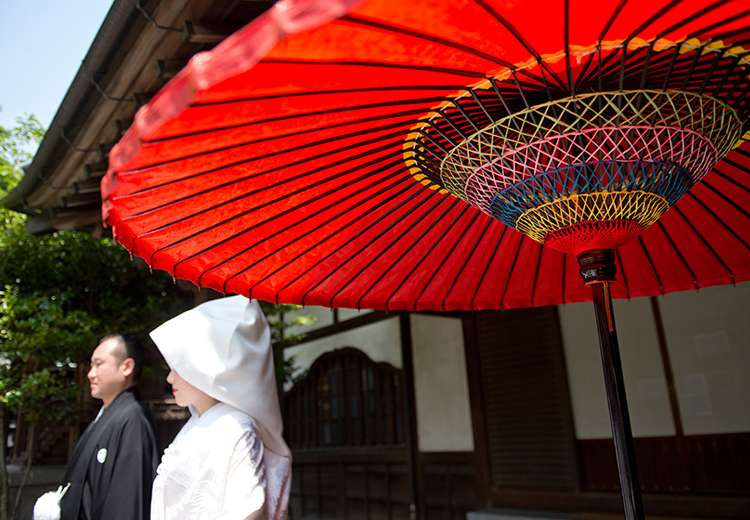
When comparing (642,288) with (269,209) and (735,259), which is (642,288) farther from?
(269,209)

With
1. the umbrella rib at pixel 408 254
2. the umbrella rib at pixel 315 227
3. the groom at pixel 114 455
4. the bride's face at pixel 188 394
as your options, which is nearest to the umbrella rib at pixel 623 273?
the umbrella rib at pixel 408 254

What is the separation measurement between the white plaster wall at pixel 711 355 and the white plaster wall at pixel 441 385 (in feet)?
6.91

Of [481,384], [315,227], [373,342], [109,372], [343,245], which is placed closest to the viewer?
[315,227]

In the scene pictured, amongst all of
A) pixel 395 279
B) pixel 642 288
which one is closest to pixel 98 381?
pixel 395 279

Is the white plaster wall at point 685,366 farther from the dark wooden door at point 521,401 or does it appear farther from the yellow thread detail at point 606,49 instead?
the yellow thread detail at point 606,49

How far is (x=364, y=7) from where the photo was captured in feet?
2.74

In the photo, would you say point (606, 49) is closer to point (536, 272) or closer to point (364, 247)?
point (364, 247)

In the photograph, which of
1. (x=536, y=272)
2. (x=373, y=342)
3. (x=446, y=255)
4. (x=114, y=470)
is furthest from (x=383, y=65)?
(x=373, y=342)

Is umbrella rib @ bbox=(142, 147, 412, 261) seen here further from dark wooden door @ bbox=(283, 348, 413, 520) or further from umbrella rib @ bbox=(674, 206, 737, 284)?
dark wooden door @ bbox=(283, 348, 413, 520)

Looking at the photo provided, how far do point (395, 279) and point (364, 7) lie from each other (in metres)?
1.15

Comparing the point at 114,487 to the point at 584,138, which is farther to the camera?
the point at 114,487

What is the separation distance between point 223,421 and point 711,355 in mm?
3428

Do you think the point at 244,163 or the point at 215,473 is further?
the point at 215,473

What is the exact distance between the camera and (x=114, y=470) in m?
2.75
